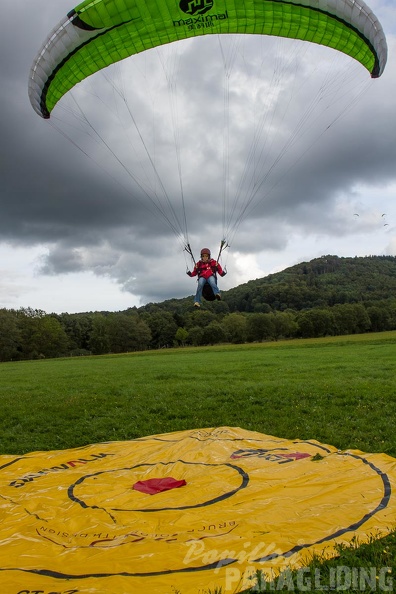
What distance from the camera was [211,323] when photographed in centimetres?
7350

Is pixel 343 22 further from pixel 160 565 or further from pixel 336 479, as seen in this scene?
pixel 160 565

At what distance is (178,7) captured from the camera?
9047 mm

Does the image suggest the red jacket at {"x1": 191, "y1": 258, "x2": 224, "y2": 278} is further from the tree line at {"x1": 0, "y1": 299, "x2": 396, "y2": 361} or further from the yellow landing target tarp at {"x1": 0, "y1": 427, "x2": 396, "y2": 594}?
the tree line at {"x1": 0, "y1": 299, "x2": 396, "y2": 361}

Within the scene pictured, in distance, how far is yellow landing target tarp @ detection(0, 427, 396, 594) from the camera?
11.3ft

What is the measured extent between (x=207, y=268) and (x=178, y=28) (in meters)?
5.60

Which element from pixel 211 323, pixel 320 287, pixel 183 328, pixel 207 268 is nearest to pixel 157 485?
pixel 207 268

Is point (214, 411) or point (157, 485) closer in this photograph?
point (157, 485)

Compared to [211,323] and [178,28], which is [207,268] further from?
[211,323]

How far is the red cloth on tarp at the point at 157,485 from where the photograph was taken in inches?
214

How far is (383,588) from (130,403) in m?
8.82

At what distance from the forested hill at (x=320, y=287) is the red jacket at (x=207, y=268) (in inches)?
2225

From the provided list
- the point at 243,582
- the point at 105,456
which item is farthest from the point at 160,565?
the point at 105,456

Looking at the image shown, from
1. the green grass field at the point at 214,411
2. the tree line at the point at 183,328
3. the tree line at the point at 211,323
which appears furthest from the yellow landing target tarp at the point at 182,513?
the tree line at the point at 183,328

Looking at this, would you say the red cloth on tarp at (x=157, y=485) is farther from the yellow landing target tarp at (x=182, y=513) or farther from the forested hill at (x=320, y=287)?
the forested hill at (x=320, y=287)
